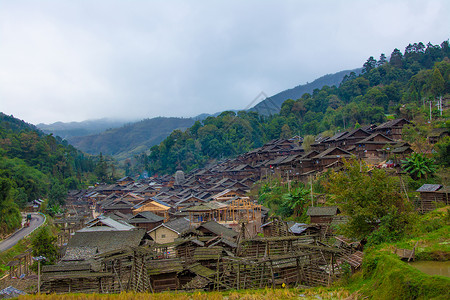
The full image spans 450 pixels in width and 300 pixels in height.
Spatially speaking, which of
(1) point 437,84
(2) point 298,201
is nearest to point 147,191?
(2) point 298,201

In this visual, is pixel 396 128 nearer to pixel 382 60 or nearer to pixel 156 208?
pixel 156 208

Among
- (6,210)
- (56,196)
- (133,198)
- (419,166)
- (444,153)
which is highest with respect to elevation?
(444,153)

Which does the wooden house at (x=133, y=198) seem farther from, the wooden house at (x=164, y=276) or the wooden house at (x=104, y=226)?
the wooden house at (x=164, y=276)

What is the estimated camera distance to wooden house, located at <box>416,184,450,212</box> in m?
23.4

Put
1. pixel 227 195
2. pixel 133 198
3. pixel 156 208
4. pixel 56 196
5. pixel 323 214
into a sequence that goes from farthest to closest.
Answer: pixel 133 198, pixel 56 196, pixel 227 195, pixel 156 208, pixel 323 214

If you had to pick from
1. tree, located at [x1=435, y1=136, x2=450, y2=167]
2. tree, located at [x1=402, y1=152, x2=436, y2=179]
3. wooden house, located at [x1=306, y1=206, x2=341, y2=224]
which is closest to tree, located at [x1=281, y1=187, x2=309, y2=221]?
wooden house, located at [x1=306, y1=206, x2=341, y2=224]

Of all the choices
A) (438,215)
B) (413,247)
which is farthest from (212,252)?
(438,215)

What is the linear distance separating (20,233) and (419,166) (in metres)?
38.6

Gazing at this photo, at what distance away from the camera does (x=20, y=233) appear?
124ft

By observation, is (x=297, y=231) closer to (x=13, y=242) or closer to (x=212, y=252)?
(x=212, y=252)

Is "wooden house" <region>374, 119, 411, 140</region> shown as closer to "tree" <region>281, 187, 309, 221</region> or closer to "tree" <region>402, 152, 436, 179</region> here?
"tree" <region>402, 152, 436, 179</region>

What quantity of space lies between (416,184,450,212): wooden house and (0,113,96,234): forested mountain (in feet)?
120

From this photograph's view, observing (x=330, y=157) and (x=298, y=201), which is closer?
(x=298, y=201)

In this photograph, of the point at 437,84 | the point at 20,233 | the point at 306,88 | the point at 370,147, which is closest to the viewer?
the point at 20,233
